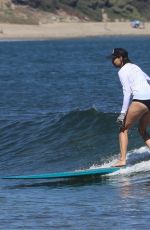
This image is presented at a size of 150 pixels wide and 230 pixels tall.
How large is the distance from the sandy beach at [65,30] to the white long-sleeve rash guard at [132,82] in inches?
3866

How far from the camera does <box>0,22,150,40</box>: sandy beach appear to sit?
113 metres

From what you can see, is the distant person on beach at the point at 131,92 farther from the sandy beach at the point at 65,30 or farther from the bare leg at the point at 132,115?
the sandy beach at the point at 65,30

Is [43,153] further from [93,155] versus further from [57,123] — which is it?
[57,123]

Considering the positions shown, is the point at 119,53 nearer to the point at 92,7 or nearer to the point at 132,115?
the point at 132,115

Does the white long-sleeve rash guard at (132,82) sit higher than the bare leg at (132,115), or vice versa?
the white long-sleeve rash guard at (132,82)

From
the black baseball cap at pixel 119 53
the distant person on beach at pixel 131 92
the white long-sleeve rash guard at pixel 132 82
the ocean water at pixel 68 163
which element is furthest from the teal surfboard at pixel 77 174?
the black baseball cap at pixel 119 53

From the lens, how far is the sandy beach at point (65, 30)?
113062 mm

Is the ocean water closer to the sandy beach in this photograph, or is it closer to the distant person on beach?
the distant person on beach

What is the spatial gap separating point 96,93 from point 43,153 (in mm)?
13677

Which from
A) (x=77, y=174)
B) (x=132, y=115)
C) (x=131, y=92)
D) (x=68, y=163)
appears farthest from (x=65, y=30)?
(x=131, y=92)

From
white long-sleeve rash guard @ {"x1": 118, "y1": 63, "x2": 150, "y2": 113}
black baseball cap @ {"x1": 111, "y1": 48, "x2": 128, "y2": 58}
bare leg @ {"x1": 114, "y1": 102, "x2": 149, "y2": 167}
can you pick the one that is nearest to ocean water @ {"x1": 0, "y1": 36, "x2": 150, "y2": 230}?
bare leg @ {"x1": 114, "y1": 102, "x2": 149, "y2": 167}

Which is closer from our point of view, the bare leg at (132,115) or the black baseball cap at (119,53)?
the black baseball cap at (119,53)

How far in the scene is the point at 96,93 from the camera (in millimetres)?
30578

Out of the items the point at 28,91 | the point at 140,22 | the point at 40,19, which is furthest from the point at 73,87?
the point at 140,22
